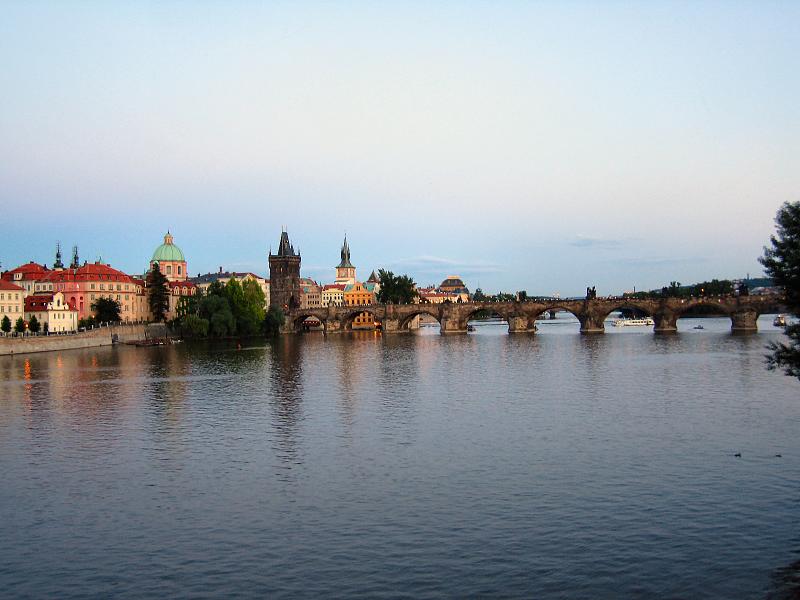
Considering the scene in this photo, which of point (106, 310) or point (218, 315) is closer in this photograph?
point (218, 315)

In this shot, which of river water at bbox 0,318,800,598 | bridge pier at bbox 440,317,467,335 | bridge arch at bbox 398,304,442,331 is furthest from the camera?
bridge arch at bbox 398,304,442,331

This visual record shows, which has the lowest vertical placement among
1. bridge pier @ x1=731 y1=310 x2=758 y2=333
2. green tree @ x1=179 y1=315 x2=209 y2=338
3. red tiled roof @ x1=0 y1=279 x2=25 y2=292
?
bridge pier @ x1=731 y1=310 x2=758 y2=333

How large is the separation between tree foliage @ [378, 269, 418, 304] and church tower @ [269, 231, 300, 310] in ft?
58.3

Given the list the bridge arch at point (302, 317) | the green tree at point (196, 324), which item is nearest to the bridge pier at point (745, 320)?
the bridge arch at point (302, 317)

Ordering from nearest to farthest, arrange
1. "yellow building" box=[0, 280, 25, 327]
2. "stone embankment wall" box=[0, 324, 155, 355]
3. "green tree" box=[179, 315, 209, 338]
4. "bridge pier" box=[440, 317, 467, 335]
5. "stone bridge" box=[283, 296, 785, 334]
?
1. "stone embankment wall" box=[0, 324, 155, 355]
2. "yellow building" box=[0, 280, 25, 327]
3. "green tree" box=[179, 315, 209, 338]
4. "stone bridge" box=[283, 296, 785, 334]
5. "bridge pier" box=[440, 317, 467, 335]

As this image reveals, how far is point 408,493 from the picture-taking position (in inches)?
825

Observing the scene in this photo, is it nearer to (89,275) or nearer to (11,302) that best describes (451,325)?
(89,275)

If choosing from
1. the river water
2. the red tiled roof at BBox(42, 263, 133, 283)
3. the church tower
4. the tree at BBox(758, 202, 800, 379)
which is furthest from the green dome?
the tree at BBox(758, 202, 800, 379)

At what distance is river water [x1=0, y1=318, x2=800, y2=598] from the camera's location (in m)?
15.4

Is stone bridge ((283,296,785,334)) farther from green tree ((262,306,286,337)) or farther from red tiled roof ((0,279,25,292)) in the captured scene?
red tiled roof ((0,279,25,292))

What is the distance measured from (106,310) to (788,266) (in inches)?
3874

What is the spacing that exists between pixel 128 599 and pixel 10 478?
11.2 m

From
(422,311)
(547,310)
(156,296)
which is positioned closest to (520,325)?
(547,310)

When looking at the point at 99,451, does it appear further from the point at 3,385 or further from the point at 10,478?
the point at 3,385
